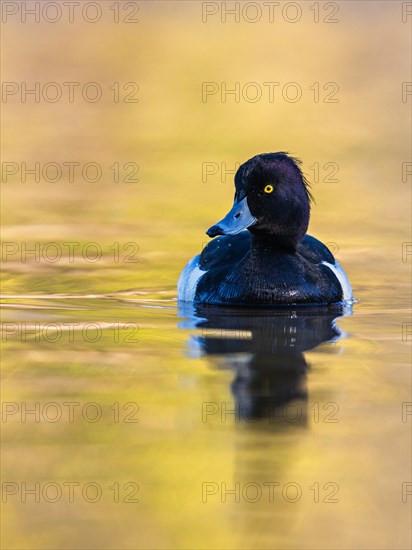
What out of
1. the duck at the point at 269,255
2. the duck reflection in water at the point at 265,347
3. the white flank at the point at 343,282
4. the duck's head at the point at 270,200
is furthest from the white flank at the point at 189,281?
the white flank at the point at 343,282

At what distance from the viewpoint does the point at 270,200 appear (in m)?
11.5

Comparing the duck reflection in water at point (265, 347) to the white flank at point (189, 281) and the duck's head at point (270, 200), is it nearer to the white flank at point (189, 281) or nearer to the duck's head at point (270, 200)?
the white flank at point (189, 281)

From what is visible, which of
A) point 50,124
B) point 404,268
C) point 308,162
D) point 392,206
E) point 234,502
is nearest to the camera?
point 234,502

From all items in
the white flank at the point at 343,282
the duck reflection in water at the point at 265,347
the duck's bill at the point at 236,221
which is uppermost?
the duck's bill at the point at 236,221

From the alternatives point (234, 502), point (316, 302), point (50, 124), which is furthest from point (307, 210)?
point (50, 124)

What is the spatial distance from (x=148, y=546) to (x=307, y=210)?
682 cm

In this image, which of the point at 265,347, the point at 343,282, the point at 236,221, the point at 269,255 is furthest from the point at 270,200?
the point at 265,347

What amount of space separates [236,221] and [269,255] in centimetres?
47

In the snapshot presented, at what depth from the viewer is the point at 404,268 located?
13.2 meters

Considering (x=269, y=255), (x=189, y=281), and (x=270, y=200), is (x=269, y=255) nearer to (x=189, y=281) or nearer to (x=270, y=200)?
(x=270, y=200)

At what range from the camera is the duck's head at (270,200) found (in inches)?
450

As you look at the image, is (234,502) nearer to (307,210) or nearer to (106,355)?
(106,355)

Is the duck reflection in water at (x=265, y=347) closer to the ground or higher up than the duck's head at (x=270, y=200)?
closer to the ground

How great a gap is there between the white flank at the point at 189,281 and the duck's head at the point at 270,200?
2.45ft
